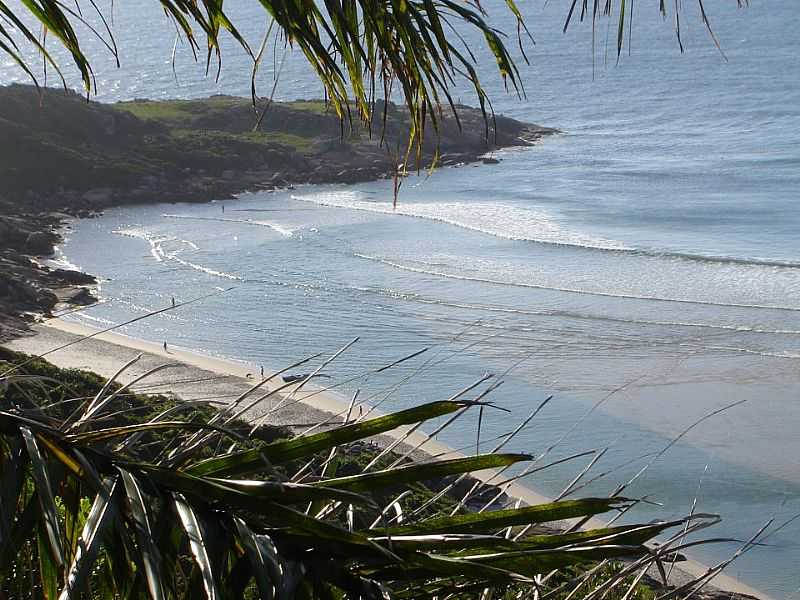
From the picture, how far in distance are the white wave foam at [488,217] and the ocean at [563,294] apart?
21 centimetres

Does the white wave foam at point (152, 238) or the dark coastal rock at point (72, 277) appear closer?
the dark coastal rock at point (72, 277)

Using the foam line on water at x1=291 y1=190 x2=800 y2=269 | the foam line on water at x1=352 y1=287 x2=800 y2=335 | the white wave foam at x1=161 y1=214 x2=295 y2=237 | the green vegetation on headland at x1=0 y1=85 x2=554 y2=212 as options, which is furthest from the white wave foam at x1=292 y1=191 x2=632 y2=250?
the foam line on water at x1=352 y1=287 x2=800 y2=335

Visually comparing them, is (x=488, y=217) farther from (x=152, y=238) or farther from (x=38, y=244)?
(x=38, y=244)

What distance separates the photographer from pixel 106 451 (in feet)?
5.13

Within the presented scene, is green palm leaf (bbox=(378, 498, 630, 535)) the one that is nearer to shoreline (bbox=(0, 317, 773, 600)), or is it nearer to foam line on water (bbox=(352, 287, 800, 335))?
shoreline (bbox=(0, 317, 773, 600))

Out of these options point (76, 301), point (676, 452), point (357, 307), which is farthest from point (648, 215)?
point (676, 452)

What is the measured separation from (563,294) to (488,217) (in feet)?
49.5

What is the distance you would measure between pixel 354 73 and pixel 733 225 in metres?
38.7

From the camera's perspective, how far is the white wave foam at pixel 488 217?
37875 mm

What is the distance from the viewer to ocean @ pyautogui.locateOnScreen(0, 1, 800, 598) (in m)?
16.8

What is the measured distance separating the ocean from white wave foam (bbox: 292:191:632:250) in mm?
206

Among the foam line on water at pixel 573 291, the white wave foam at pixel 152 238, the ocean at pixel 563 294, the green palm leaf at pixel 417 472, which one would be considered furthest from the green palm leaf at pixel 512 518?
the white wave foam at pixel 152 238

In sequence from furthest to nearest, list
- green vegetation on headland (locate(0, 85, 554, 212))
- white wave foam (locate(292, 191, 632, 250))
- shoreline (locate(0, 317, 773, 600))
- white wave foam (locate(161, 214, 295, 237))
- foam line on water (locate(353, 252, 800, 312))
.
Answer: green vegetation on headland (locate(0, 85, 554, 212)) < white wave foam (locate(161, 214, 295, 237)) < white wave foam (locate(292, 191, 632, 250)) < foam line on water (locate(353, 252, 800, 312)) < shoreline (locate(0, 317, 773, 600))

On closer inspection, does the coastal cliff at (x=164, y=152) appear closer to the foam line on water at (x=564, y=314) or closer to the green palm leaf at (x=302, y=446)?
the foam line on water at (x=564, y=314)
